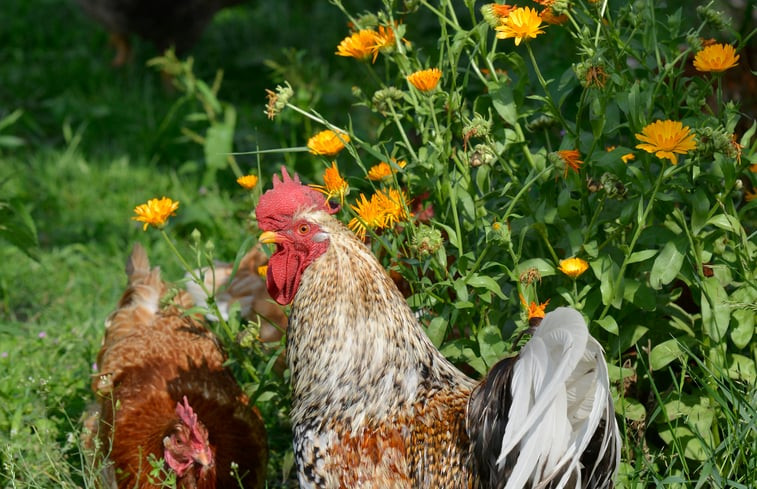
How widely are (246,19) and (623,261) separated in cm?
632

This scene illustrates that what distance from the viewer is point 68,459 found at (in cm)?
350

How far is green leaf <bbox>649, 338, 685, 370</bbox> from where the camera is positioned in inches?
109

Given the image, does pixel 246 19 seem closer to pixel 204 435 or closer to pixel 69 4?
pixel 69 4

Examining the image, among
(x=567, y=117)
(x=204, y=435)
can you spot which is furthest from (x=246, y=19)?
(x=204, y=435)

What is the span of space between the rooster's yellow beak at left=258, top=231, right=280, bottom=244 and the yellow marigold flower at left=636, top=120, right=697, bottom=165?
3.35 ft

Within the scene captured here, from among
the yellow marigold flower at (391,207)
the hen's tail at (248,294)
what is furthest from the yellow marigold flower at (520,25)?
the hen's tail at (248,294)

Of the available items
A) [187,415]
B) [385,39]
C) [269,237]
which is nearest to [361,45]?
[385,39]

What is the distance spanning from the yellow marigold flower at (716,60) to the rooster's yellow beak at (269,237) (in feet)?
4.12

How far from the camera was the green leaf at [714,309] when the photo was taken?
A: 2.71 meters

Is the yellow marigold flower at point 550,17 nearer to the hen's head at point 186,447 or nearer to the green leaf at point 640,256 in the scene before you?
the green leaf at point 640,256

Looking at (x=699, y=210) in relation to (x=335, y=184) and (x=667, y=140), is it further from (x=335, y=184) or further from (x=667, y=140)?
(x=335, y=184)

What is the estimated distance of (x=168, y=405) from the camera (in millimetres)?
3350

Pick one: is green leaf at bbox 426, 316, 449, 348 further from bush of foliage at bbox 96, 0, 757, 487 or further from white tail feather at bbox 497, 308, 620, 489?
white tail feather at bbox 497, 308, 620, 489

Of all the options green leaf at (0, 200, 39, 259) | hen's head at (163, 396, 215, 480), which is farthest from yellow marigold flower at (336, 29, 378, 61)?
green leaf at (0, 200, 39, 259)
